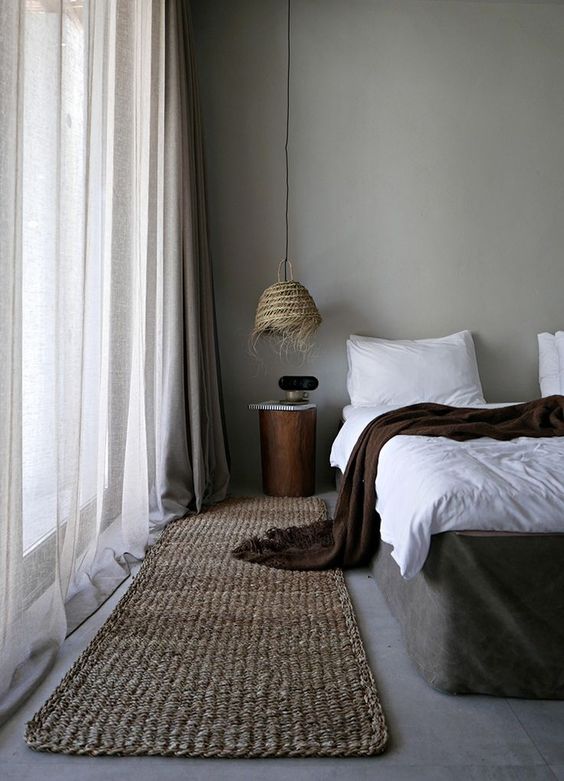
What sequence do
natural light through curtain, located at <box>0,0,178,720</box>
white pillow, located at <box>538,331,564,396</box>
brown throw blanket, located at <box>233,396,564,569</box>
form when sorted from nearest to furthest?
natural light through curtain, located at <box>0,0,178,720</box> → brown throw blanket, located at <box>233,396,564,569</box> → white pillow, located at <box>538,331,564,396</box>

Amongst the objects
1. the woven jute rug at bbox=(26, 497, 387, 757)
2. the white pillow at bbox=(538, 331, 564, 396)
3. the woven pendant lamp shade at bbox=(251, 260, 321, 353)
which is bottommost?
the woven jute rug at bbox=(26, 497, 387, 757)

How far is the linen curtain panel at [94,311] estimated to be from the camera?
151 cm

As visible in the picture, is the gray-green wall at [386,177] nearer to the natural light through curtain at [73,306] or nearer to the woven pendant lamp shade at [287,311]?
the woven pendant lamp shade at [287,311]

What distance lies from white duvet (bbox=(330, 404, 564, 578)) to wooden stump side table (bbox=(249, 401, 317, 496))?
4.85 feet

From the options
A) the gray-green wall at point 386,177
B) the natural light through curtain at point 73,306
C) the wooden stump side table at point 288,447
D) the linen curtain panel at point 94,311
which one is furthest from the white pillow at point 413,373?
the natural light through curtain at point 73,306

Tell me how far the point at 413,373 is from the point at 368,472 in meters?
1.44

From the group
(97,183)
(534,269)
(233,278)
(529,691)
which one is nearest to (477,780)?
(529,691)

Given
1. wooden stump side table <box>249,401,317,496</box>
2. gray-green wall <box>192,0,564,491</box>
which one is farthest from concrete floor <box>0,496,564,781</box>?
gray-green wall <box>192,0,564,491</box>

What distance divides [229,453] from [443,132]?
2.39 metres

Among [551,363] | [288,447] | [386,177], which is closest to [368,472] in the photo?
[288,447]

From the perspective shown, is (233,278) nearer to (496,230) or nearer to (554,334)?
(496,230)

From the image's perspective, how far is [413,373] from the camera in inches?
146

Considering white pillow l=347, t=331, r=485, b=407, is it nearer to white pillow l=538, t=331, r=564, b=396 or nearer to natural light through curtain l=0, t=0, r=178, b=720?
white pillow l=538, t=331, r=564, b=396

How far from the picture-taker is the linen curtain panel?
1.51 metres
